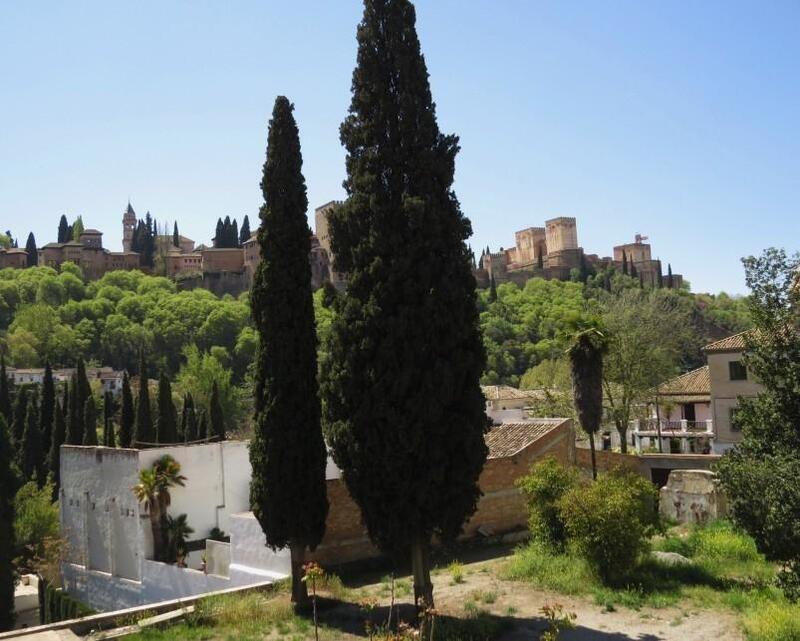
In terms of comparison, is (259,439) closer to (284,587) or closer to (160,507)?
(284,587)

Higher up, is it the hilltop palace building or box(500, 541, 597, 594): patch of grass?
the hilltop palace building

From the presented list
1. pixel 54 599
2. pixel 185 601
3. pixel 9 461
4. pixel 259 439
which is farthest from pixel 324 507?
pixel 9 461

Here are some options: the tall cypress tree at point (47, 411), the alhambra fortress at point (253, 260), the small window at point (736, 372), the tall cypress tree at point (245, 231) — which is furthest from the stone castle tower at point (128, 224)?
the small window at point (736, 372)

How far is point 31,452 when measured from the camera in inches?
1609

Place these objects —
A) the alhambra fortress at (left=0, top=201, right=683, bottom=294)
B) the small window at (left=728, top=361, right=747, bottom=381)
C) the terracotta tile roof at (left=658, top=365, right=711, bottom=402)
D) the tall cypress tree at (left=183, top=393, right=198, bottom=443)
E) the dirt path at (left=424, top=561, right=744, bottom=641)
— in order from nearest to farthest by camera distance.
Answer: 1. the dirt path at (left=424, top=561, right=744, bottom=641)
2. the small window at (left=728, top=361, right=747, bottom=381)
3. the terracotta tile roof at (left=658, top=365, right=711, bottom=402)
4. the tall cypress tree at (left=183, top=393, right=198, bottom=443)
5. the alhambra fortress at (left=0, top=201, right=683, bottom=294)

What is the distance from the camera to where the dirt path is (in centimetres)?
1030

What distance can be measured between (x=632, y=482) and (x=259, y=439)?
22.9ft

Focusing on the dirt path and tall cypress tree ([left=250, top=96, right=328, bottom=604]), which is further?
tall cypress tree ([left=250, top=96, right=328, bottom=604])

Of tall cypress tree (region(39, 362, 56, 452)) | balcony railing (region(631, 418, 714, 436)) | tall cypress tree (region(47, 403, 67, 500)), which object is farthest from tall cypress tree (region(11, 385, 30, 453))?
balcony railing (region(631, 418, 714, 436))

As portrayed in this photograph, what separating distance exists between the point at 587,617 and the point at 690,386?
1201 inches

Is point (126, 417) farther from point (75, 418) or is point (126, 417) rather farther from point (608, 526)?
point (608, 526)

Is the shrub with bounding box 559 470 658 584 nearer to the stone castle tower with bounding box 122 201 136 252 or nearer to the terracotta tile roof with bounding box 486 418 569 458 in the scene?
the terracotta tile roof with bounding box 486 418 569 458

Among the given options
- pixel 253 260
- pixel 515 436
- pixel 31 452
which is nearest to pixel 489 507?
pixel 515 436

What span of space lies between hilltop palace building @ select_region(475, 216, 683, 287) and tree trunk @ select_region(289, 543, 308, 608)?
116 meters
